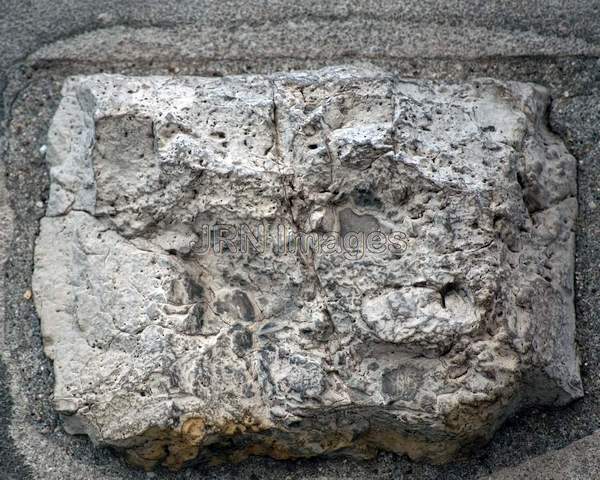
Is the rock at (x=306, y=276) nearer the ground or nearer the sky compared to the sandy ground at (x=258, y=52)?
nearer the ground

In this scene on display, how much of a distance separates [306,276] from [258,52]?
58cm

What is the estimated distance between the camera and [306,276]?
163 cm

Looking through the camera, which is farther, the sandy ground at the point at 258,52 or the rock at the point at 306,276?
the sandy ground at the point at 258,52

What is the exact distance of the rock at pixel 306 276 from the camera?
1.57 meters

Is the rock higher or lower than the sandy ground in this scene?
lower

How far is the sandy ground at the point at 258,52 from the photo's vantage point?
182cm

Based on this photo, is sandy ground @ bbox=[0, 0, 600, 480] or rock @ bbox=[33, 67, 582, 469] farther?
sandy ground @ bbox=[0, 0, 600, 480]

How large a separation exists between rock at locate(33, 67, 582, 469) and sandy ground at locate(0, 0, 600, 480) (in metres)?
0.13

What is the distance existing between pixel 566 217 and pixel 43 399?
45.2 inches

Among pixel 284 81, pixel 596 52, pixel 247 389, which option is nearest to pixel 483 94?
pixel 596 52

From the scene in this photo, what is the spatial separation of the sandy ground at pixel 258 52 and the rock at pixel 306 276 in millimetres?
134

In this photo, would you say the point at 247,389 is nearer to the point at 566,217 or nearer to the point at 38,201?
the point at 38,201

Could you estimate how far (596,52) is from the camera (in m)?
1.87

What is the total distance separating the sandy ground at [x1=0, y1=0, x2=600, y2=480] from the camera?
182 cm
